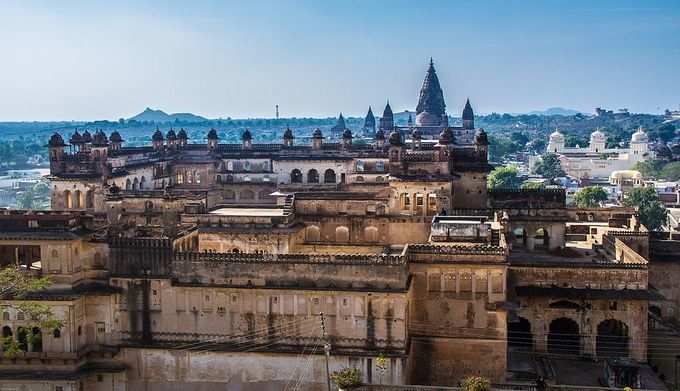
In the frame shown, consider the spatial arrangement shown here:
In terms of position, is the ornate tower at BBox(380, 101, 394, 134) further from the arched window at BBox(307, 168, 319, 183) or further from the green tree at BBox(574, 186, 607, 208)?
the arched window at BBox(307, 168, 319, 183)

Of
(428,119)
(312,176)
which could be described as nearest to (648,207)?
(312,176)

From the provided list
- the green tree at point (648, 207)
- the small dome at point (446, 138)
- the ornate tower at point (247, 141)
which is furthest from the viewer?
the green tree at point (648, 207)

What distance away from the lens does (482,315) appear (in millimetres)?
39938

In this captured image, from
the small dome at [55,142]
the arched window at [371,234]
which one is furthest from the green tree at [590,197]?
the small dome at [55,142]

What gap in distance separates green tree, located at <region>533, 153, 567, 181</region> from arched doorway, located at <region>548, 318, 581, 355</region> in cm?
11246

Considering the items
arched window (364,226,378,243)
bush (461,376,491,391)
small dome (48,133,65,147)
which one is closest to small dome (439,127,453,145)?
arched window (364,226,378,243)

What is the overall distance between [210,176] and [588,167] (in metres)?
107

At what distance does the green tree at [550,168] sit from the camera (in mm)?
156625

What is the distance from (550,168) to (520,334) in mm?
117147

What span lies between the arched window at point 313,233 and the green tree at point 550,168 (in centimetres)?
11252

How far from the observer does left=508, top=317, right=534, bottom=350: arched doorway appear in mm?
45375

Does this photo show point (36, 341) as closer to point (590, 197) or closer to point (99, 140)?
point (99, 140)

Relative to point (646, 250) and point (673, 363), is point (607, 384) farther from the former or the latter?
point (646, 250)

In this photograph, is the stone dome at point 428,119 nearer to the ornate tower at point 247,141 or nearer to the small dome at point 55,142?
the ornate tower at point 247,141
